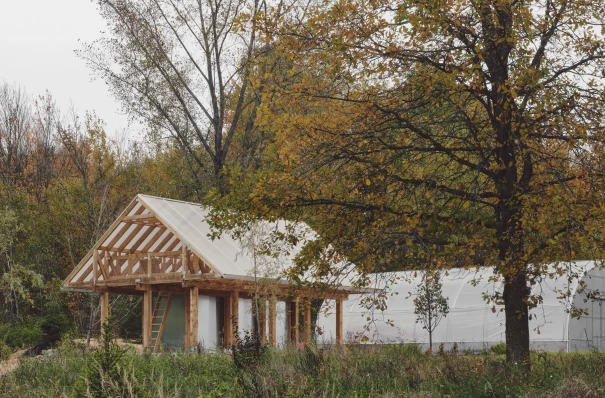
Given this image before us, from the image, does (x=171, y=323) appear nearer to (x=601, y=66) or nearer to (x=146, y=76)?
(x=146, y=76)

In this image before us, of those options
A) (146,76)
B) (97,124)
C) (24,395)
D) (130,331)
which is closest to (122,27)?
(146,76)

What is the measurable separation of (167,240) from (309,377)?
16.3m

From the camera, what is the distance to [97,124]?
117ft

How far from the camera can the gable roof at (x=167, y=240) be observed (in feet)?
71.2

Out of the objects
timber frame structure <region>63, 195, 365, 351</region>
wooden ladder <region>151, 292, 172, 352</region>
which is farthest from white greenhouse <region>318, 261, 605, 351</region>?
wooden ladder <region>151, 292, 172, 352</region>

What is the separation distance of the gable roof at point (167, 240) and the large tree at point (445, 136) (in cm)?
878

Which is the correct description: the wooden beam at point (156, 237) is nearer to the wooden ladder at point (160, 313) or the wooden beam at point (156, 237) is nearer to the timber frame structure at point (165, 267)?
the timber frame structure at point (165, 267)

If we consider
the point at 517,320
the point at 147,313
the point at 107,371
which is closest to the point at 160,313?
the point at 147,313

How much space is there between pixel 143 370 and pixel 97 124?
83.5ft

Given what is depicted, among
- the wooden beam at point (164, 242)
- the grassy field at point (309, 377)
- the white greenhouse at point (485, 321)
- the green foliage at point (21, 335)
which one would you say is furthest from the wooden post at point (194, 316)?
the green foliage at point (21, 335)

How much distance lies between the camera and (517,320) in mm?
11680

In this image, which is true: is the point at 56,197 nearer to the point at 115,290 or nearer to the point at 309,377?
the point at 115,290

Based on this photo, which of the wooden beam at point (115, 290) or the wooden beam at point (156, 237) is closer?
the wooden beam at point (115, 290)

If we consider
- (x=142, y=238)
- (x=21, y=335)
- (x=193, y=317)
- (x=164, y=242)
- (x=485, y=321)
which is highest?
(x=142, y=238)
